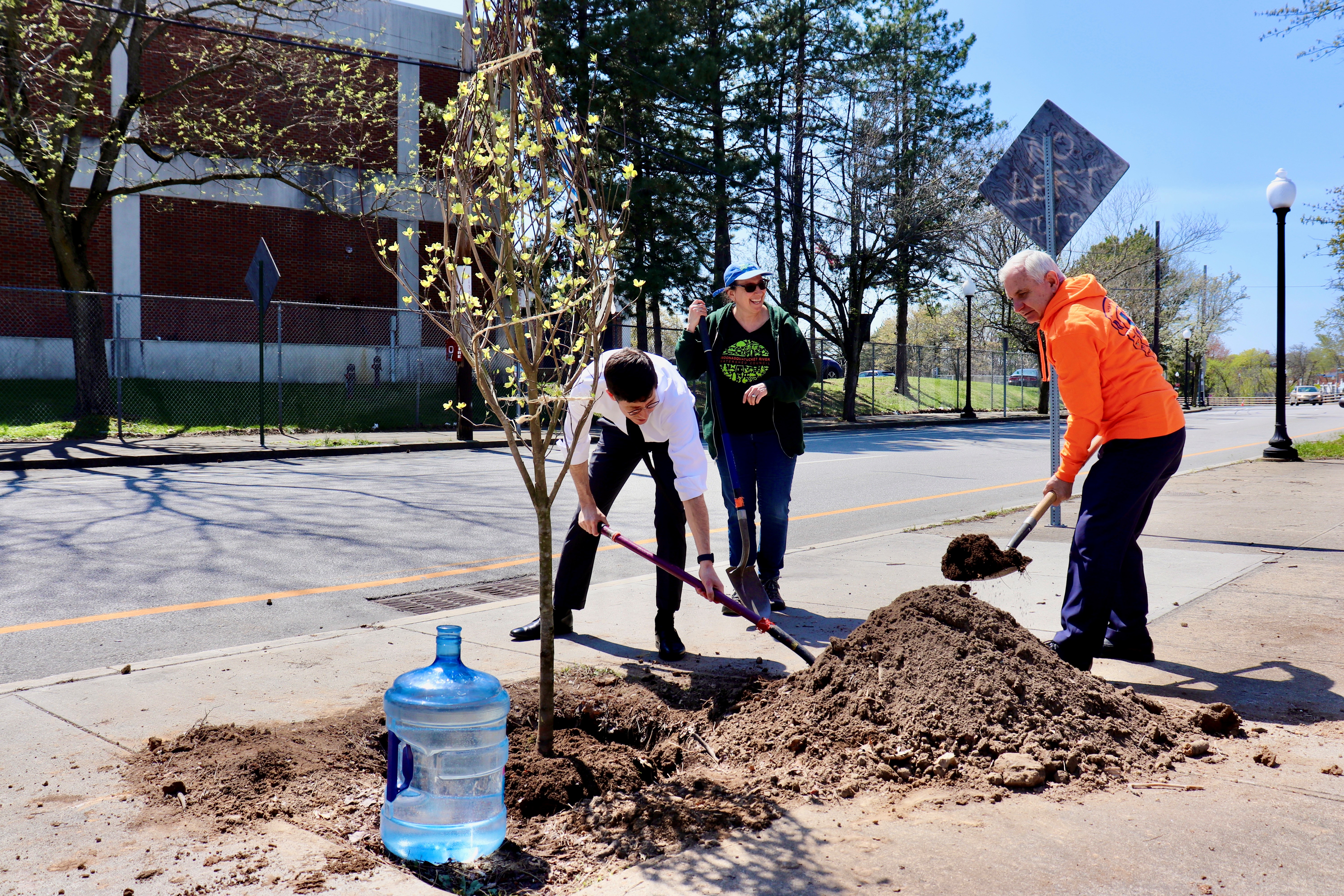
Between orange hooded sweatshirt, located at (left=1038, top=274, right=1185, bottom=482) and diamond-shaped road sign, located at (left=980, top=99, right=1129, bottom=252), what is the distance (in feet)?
11.6

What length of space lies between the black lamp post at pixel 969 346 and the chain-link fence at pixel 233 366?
634 inches

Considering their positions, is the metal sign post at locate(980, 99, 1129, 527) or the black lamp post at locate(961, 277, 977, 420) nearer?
the metal sign post at locate(980, 99, 1129, 527)

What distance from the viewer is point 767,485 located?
5695 mm

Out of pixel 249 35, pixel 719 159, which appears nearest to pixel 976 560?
pixel 249 35

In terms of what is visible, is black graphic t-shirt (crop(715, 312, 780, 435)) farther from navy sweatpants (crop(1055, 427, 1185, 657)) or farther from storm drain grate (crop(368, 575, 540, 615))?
navy sweatpants (crop(1055, 427, 1185, 657))

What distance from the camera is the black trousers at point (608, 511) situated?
4.72 metres

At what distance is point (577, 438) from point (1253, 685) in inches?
117

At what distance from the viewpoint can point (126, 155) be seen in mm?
19438

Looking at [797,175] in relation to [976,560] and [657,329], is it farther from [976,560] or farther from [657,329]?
[976,560]

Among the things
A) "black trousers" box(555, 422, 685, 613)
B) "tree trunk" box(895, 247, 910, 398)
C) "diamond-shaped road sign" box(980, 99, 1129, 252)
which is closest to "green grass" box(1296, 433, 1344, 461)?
"diamond-shaped road sign" box(980, 99, 1129, 252)

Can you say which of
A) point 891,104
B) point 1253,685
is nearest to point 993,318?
point 891,104

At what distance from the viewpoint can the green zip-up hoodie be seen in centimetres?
567

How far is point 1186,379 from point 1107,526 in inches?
1937

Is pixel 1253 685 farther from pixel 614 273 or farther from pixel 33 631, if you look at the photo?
pixel 33 631
